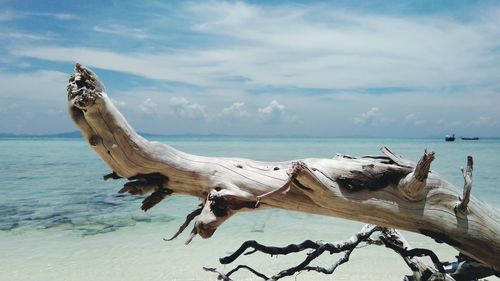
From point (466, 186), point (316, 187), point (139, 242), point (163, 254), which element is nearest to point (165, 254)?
point (163, 254)

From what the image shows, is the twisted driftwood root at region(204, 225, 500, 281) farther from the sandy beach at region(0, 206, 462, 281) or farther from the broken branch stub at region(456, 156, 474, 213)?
the sandy beach at region(0, 206, 462, 281)

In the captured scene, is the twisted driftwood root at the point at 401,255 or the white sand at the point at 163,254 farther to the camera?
the white sand at the point at 163,254

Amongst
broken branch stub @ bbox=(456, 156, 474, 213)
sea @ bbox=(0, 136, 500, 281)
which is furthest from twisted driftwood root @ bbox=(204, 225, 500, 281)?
sea @ bbox=(0, 136, 500, 281)

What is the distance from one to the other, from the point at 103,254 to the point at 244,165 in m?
6.49

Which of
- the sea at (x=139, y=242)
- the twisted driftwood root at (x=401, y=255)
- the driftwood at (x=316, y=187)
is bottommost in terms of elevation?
the sea at (x=139, y=242)

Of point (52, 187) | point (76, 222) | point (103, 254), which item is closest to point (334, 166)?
point (103, 254)

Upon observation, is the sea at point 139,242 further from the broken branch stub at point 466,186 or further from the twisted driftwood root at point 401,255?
the broken branch stub at point 466,186

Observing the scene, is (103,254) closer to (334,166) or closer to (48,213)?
(48,213)

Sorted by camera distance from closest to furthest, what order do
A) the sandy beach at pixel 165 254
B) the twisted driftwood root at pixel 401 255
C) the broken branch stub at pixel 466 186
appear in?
1. the broken branch stub at pixel 466 186
2. the twisted driftwood root at pixel 401 255
3. the sandy beach at pixel 165 254

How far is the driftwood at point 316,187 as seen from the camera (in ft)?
7.87

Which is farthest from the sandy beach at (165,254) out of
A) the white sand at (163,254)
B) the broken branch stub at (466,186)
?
the broken branch stub at (466,186)

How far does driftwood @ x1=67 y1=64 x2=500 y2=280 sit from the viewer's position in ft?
7.87

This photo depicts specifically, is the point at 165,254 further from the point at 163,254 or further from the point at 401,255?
the point at 401,255

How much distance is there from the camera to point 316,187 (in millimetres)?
2398
